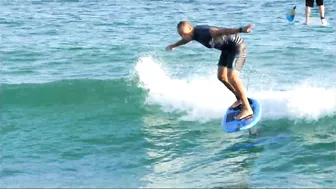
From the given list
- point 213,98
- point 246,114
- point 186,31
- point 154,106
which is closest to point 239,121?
point 246,114

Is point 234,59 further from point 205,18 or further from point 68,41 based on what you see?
point 205,18

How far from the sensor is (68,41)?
21.3 m

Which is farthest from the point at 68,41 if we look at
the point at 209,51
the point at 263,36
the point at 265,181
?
the point at 265,181

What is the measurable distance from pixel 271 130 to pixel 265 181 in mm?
2832

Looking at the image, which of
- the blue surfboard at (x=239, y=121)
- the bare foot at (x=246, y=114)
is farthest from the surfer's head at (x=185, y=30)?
the blue surfboard at (x=239, y=121)

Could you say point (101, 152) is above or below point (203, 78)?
below

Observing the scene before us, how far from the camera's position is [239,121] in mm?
11109

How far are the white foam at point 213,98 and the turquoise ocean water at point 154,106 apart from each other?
0.04m

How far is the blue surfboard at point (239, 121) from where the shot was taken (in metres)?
11.0

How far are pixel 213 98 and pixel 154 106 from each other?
127 cm

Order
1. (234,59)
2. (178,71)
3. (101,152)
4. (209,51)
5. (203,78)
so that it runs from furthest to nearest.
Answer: (209,51), (178,71), (203,78), (101,152), (234,59)

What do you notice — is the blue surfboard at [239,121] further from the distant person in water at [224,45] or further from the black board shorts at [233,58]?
the black board shorts at [233,58]

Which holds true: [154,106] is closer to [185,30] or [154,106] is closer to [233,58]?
[233,58]

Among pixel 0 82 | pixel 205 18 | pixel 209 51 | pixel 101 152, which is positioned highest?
pixel 205 18
